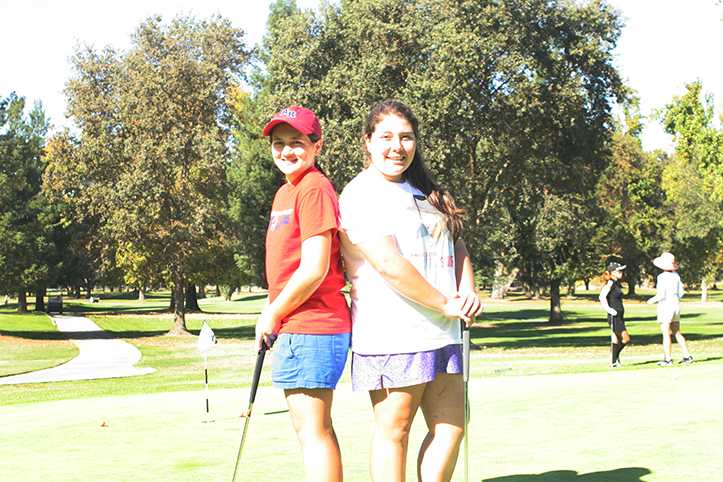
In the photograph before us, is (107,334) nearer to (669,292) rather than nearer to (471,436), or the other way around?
(669,292)

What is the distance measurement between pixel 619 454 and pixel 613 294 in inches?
466

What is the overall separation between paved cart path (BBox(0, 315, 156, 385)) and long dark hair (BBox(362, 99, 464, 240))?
19.8 meters

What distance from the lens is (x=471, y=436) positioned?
712 centimetres

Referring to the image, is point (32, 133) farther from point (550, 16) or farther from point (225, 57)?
point (550, 16)

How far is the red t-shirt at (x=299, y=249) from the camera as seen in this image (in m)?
4.24

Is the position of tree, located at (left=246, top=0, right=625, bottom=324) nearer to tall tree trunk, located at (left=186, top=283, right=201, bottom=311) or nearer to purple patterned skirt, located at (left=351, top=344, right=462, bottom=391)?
purple patterned skirt, located at (left=351, top=344, right=462, bottom=391)

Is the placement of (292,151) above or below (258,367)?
above

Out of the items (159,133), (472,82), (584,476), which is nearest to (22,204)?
(159,133)

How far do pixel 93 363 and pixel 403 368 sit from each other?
25.9 metres

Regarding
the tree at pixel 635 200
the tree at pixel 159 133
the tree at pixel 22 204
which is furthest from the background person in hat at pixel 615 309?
the tree at pixel 635 200

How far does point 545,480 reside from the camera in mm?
5375

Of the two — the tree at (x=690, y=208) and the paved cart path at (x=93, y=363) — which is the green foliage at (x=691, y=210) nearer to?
the tree at (x=690, y=208)

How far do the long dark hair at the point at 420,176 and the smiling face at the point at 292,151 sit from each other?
31 cm

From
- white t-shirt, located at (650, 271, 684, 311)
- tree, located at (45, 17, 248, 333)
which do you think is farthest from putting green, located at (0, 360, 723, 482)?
tree, located at (45, 17, 248, 333)
